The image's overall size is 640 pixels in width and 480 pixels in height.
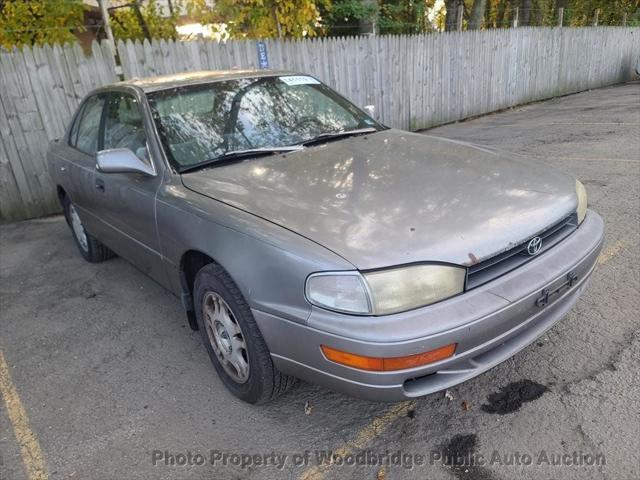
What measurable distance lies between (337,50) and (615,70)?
1360 cm

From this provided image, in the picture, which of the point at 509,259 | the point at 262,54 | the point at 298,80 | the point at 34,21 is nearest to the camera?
the point at 509,259

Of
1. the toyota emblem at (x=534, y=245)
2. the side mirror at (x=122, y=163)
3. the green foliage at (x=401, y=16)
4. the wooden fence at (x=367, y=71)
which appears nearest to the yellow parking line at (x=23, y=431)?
the side mirror at (x=122, y=163)

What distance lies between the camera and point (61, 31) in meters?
9.48

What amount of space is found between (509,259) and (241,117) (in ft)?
6.57

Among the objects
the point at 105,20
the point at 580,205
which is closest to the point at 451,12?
the point at 105,20

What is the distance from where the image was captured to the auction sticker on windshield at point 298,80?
386cm

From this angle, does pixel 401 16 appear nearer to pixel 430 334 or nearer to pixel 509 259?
pixel 509 259

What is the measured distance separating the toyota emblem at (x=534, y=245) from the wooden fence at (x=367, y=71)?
6.33 meters

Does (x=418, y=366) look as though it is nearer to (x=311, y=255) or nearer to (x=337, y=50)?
(x=311, y=255)

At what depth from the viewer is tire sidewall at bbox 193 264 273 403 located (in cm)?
237

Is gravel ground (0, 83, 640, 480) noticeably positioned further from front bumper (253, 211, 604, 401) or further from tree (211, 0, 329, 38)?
tree (211, 0, 329, 38)

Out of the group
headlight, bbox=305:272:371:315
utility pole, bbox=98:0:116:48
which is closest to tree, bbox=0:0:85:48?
utility pole, bbox=98:0:116:48

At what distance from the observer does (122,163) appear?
9.78 ft

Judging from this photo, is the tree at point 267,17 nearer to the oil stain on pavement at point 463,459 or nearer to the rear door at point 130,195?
the rear door at point 130,195
